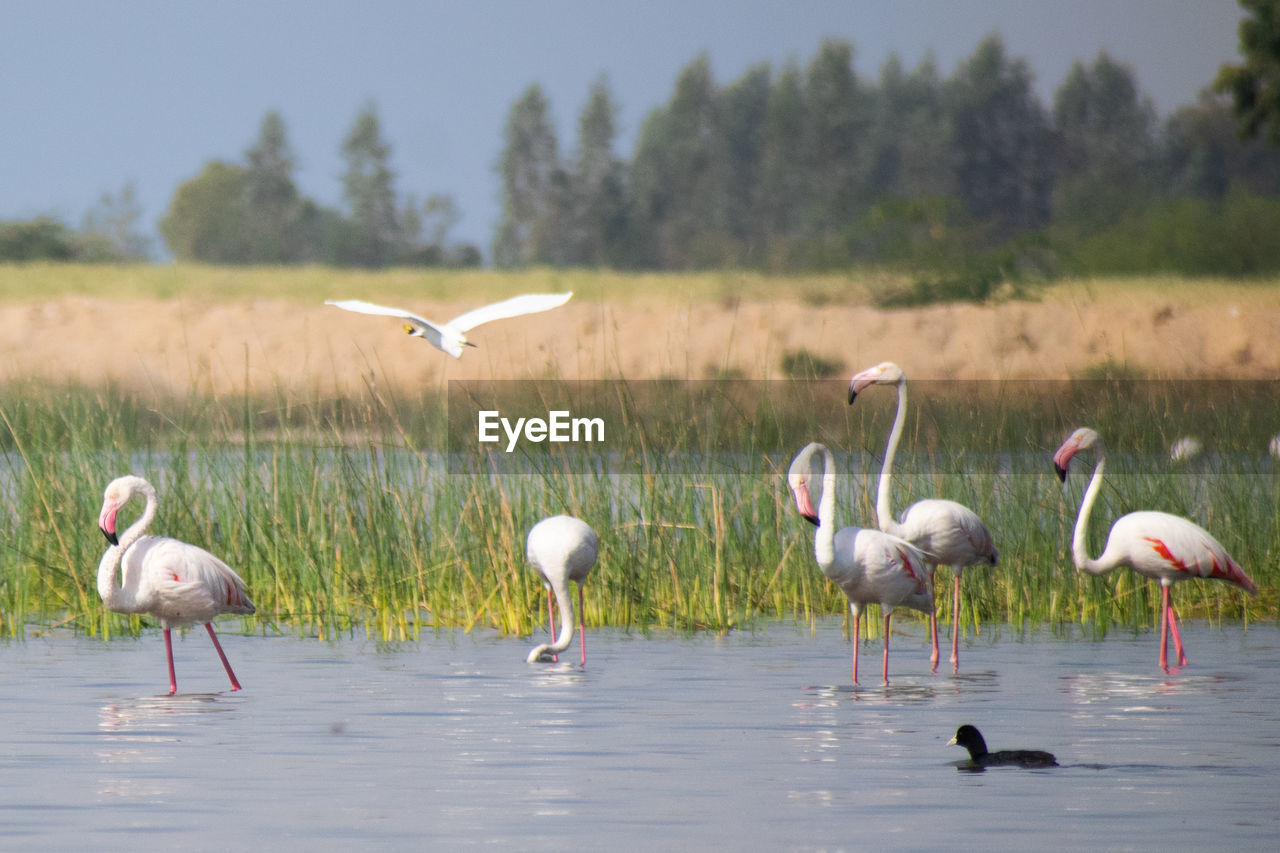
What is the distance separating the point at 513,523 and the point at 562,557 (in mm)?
1150

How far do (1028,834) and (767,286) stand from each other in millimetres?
32463

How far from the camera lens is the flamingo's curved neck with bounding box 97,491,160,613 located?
8.87m

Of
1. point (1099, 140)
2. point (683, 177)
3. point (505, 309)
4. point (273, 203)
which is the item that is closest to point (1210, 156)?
point (1099, 140)

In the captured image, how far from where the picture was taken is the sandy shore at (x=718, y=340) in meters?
34.3

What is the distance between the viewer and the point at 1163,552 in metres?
9.79

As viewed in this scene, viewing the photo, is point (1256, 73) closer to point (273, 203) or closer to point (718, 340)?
point (718, 340)

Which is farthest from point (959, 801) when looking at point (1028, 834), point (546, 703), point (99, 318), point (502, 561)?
point (99, 318)

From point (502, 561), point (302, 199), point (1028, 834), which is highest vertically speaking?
point (302, 199)

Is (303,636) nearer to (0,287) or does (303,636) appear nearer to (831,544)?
(831,544)

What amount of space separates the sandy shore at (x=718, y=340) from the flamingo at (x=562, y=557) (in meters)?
21.5

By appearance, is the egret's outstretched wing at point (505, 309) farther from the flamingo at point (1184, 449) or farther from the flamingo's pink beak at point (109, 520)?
the flamingo at point (1184, 449)

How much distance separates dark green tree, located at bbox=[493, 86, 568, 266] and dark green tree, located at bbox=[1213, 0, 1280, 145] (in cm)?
3608

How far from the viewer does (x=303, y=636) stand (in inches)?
418

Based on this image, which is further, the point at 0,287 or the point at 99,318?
the point at 0,287
